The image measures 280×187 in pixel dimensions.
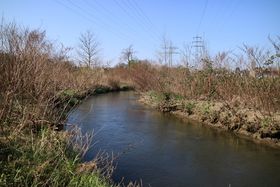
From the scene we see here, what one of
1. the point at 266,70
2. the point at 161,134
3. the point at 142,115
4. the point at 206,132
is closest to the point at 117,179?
the point at 161,134

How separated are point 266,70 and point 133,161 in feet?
26.8

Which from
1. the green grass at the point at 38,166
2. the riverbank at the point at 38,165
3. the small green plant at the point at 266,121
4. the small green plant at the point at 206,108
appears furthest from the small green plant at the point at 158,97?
the green grass at the point at 38,166

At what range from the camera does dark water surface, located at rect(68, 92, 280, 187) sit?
1011 cm

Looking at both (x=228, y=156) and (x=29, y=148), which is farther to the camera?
(x=228, y=156)

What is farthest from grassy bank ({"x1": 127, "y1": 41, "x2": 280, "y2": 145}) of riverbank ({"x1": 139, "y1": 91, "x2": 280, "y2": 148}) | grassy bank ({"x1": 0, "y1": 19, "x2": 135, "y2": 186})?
grassy bank ({"x1": 0, "y1": 19, "x2": 135, "y2": 186})

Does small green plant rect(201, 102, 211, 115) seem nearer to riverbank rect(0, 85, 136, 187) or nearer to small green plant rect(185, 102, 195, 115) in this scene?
small green plant rect(185, 102, 195, 115)

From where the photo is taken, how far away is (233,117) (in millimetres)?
17156

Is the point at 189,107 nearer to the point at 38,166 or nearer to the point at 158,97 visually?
the point at 158,97

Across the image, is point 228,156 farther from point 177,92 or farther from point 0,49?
point 177,92

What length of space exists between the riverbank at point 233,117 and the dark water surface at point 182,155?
0.73m

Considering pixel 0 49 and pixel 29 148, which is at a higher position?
pixel 0 49

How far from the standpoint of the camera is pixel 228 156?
504 inches

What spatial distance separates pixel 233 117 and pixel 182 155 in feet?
18.3

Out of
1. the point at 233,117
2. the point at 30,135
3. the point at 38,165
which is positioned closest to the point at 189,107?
the point at 233,117
